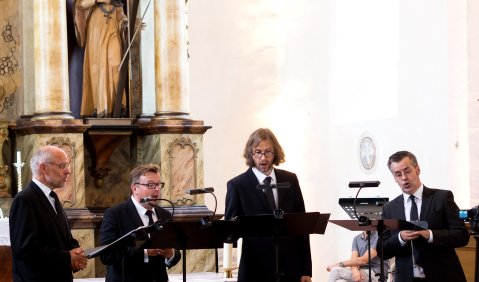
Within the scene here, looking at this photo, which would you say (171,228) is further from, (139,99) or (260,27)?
(260,27)

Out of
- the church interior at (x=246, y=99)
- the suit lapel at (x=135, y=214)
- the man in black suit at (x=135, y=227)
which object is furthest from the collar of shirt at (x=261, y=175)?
the church interior at (x=246, y=99)

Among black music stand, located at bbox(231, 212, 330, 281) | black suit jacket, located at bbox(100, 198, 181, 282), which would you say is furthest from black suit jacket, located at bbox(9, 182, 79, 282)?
black music stand, located at bbox(231, 212, 330, 281)

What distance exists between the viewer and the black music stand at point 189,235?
6805mm

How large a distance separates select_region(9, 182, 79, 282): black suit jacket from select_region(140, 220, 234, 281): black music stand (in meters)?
0.63

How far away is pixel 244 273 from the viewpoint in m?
7.30

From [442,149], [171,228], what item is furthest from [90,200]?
[171,228]

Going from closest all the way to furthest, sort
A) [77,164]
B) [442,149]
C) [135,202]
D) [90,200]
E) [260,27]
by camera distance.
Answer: [135,202] → [77,164] → [90,200] → [442,149] → [260,27]

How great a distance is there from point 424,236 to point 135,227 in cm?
189

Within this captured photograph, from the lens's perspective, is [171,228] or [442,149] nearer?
[171,228]

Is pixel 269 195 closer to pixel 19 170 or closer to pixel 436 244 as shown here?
pixel 436 244

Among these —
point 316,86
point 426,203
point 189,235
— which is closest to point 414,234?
point 426,203

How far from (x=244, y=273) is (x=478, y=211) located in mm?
1668

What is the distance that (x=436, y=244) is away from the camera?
6.87 metres

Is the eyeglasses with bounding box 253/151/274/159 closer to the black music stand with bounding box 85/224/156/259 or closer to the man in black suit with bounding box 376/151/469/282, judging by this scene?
the man in black suit with bounding box 376/151/469/282
